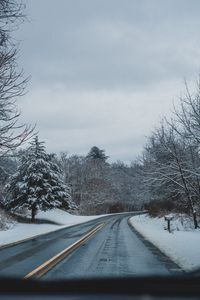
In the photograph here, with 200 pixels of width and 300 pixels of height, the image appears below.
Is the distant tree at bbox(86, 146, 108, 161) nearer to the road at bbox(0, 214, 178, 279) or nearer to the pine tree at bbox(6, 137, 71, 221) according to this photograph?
the pine tree at bbox(6, 137, 71, 221)

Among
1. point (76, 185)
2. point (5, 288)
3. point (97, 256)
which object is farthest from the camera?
point (76, 185)

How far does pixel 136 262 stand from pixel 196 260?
61.2 inches

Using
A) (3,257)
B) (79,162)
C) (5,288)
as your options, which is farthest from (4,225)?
(79,162)

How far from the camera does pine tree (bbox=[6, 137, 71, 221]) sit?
41781mm

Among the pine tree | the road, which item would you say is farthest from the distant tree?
the road

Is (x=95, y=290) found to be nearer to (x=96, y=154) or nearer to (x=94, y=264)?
(x=94, y=264)

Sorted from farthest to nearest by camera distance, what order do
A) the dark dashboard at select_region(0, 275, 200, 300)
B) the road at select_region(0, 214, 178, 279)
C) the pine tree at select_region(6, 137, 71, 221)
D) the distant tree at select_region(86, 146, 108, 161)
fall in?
the distant tree at select_region(86, 146, 108, 161)
the pine tree at select_region(6, 137, 71, 221)
the road at select_region(0, 214, 178, 279)
the dark dashboard at select_region(0, 275, 200, 300)

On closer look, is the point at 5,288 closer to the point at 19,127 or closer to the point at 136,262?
the point at 136,262

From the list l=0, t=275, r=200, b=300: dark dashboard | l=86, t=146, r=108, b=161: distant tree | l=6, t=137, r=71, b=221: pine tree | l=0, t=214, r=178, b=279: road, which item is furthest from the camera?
l=86, t=146, r=108, b=161: distant tree

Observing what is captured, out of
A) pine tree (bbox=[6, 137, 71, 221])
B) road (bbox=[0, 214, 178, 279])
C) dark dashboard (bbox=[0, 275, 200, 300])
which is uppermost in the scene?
pine tree (bbox=[6, 137, 71, 221])

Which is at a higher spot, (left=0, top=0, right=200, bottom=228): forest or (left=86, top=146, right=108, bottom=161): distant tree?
(left=86, top=146, right=108, bottom=161): distant tree

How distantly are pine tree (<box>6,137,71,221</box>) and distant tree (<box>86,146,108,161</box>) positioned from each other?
258 feet

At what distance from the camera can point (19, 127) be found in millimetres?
16891

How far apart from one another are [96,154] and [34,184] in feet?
269
